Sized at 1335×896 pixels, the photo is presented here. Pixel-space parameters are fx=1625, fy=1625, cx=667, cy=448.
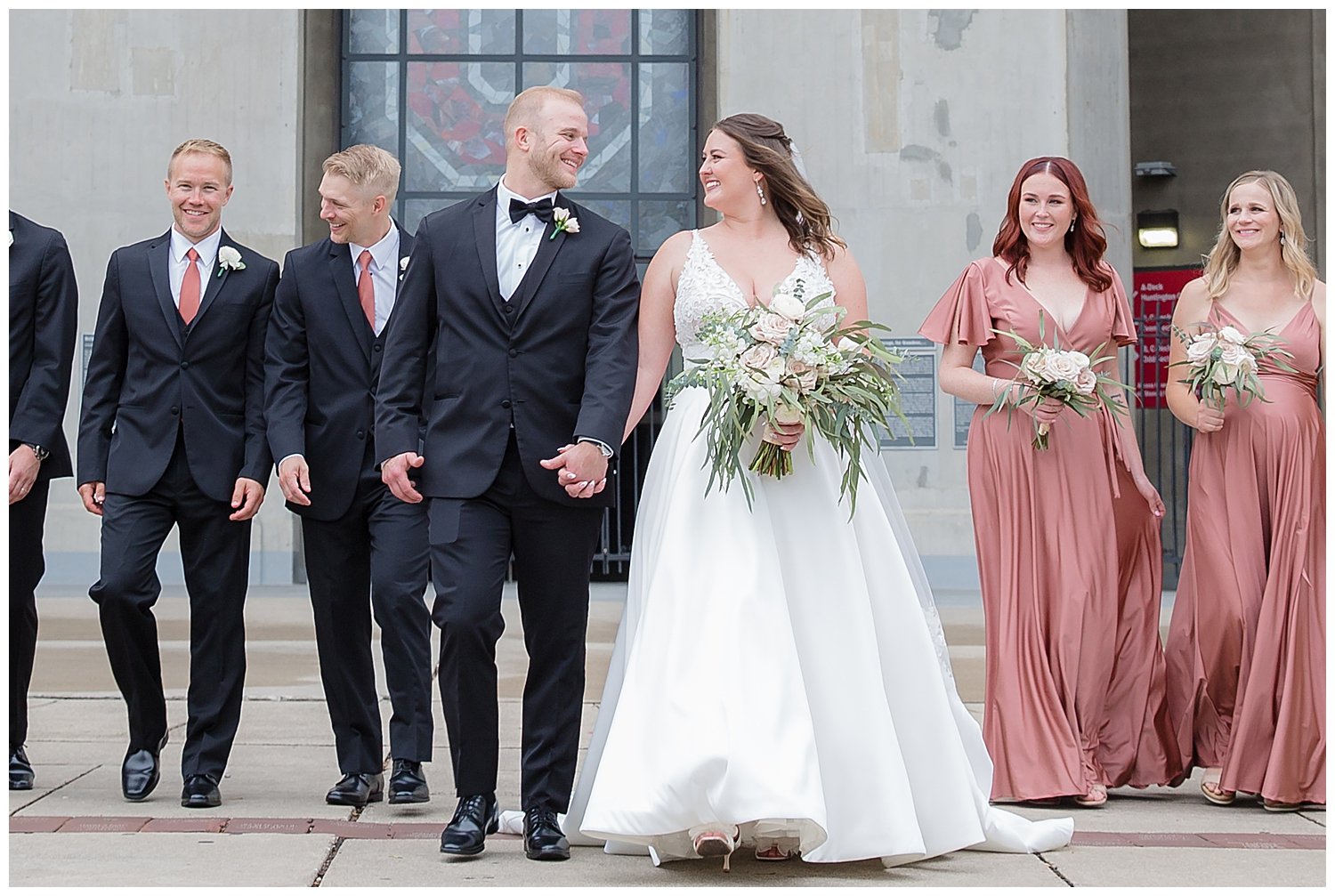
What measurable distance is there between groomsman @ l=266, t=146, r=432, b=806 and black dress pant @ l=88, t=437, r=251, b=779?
28 cm

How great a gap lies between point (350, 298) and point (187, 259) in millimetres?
595

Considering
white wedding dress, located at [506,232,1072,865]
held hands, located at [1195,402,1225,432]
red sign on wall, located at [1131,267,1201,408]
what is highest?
red sign on wall, located at [1131,267,1201,408]

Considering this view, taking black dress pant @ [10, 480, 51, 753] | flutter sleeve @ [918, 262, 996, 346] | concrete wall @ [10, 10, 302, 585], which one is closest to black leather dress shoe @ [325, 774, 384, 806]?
black dress pant @ [10, 480, 51, 753]

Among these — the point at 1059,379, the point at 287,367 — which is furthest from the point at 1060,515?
the point at 287,367

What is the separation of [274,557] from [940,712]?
9.62m

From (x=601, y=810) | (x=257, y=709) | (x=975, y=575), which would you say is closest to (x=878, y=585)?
(x=601, y=810)

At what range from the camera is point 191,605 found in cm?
538

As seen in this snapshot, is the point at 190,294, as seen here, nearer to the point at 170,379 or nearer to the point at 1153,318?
the point at 170,379

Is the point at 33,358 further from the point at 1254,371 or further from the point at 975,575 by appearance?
the point at 975,575

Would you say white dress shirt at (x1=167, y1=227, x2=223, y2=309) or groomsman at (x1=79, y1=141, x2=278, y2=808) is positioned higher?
white dress shirt at (x1=167, y1=227, x2=223, y2=309)

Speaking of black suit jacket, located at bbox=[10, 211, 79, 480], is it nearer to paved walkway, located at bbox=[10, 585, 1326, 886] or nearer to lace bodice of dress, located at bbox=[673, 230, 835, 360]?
paved walkway, located at bbox=[10, 585, 1326, 886]

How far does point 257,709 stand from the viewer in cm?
774

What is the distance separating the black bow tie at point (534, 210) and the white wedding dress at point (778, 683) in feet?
1.45

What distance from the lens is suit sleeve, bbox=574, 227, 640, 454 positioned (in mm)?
4527
